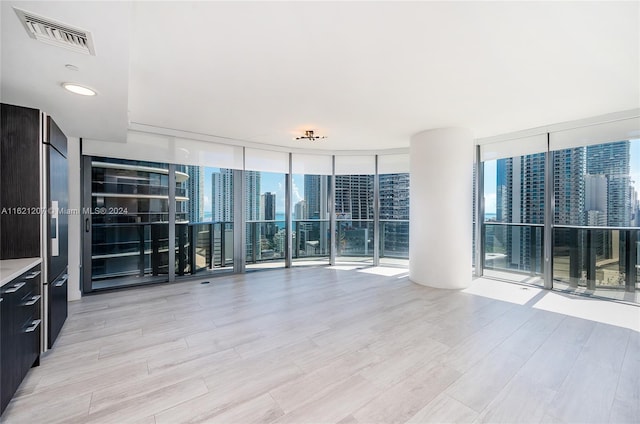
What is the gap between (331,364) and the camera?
2.37 meters

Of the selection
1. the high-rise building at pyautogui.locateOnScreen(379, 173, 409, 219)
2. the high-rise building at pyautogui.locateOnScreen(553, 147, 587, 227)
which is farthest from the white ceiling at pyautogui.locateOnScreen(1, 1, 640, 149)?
the high-rise building at pyautogui.locateOnScreen(379, 173, 409, 219)

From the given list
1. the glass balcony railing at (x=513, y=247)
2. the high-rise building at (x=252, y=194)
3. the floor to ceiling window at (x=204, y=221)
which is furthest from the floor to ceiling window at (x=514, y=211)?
the floor to ceiling window at (x=204, y=221)

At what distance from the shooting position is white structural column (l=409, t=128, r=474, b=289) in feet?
15.1

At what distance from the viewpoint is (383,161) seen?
6.40 meters

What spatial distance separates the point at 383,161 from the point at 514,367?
15.8ft

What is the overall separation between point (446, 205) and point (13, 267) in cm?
526

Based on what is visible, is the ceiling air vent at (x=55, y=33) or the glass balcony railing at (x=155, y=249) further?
the glass balcony railing at (x=155, y=249)

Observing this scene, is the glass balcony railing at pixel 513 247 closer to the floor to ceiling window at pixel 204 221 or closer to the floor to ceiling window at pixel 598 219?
the floor to ceiling window at pixel 598 219

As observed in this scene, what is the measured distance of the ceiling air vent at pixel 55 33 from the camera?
147cm

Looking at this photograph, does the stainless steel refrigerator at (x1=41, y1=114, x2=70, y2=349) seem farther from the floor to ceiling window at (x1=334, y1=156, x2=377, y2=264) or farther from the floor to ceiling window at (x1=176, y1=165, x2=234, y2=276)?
the floor to ceiling window at (x1=334, y1=156, x2=377, y2=264)

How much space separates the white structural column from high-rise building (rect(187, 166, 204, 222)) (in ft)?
13.9

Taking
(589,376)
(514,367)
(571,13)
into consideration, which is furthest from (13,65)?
(589,376)

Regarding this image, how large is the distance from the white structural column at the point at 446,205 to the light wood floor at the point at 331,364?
83 cm

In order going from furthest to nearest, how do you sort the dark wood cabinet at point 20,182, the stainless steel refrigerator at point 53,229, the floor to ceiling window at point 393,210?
the floor to ceiling window at point 393,210, the stainless steel refrigerator at point 53,229, the dark wood cabinet at point 20,182
